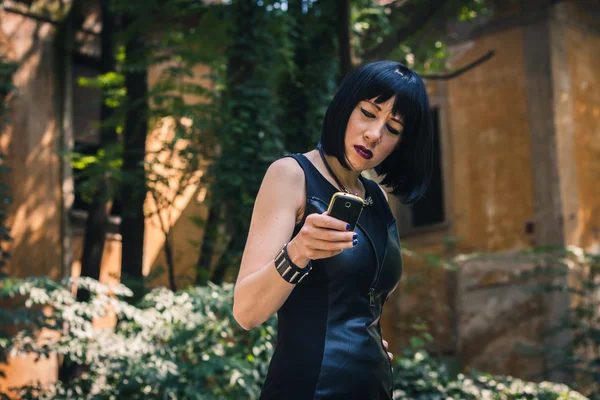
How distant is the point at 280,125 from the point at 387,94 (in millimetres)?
6164

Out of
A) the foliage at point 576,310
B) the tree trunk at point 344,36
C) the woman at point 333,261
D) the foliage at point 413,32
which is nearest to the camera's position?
the woman at point 333,261

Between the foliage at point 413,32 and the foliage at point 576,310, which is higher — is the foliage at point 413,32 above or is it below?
above

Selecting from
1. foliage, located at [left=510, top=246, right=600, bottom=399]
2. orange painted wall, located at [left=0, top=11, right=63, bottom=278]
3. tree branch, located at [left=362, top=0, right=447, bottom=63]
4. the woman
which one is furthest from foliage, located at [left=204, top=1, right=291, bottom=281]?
the woman

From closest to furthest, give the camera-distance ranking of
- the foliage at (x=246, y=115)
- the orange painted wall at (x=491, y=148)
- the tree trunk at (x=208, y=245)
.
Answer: the foliage at (x=246, y=115), the tree trunk at (x=208, y=245), the orange painted wall at (x=491, y=148)

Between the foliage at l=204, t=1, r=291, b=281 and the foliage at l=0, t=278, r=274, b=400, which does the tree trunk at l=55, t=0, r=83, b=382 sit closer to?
the foliage at l=204, t=1, r=291, b=281

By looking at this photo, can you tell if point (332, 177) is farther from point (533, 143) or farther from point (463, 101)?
point (463, 101)

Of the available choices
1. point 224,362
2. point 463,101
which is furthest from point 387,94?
point 463,101

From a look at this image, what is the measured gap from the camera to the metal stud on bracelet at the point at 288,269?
5.99ft

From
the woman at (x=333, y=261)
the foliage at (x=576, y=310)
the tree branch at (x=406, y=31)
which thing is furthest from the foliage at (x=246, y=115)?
the woman at (x=333, y=261)

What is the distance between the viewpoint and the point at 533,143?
474 inches

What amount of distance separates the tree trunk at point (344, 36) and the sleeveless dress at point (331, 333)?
5.90m

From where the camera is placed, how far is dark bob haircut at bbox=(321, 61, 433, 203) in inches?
84.7

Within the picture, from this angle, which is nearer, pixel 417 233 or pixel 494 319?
pixel 494 319

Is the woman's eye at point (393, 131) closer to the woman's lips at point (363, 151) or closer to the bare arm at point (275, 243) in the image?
the woman's lips at point (363, 151)
